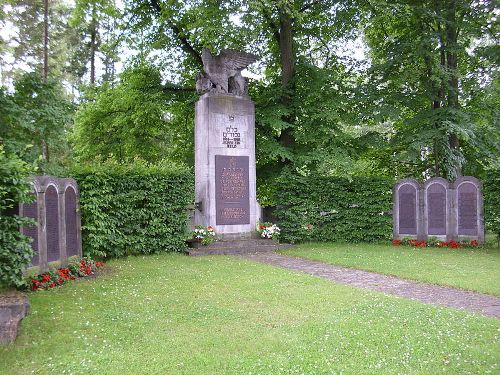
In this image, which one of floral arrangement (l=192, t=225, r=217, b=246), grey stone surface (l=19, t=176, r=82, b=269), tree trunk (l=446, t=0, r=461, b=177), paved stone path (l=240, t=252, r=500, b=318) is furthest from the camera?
tree trunk (l=446, t=0, r=461, b=177)

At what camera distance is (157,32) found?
67.0 feet

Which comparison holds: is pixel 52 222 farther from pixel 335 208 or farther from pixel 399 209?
pixel 399 209

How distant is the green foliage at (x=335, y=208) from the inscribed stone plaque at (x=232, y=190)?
1.52 meters

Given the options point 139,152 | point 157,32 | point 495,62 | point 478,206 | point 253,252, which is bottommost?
point 253,252

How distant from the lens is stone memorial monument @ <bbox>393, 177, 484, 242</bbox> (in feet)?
54.9

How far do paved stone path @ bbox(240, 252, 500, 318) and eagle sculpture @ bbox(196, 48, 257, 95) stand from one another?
6.58 meters

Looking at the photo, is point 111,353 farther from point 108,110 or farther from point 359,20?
point 359,20

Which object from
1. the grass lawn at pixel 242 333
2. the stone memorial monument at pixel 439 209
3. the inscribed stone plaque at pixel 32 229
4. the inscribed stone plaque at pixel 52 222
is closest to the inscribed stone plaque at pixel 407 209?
the stone memorial monument at pixel 439 209

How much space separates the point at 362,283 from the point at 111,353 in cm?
600

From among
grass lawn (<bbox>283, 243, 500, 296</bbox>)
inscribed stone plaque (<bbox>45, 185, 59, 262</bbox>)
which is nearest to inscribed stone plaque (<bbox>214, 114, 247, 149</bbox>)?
grass lawn (<bbox>283, 243, 500, 296</bbox>)

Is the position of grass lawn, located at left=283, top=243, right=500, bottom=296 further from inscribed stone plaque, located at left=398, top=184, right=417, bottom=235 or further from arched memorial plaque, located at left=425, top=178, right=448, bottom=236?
arched memorial plaque, located at left=425, top=178, right=448, bottom=236

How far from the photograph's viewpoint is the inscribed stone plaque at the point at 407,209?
1742 cm

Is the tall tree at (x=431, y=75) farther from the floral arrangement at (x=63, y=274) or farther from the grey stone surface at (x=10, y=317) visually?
the grey stone surface at (x=10, y=317)

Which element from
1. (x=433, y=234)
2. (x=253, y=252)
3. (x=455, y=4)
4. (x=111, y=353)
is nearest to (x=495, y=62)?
(x=455, y=4)
